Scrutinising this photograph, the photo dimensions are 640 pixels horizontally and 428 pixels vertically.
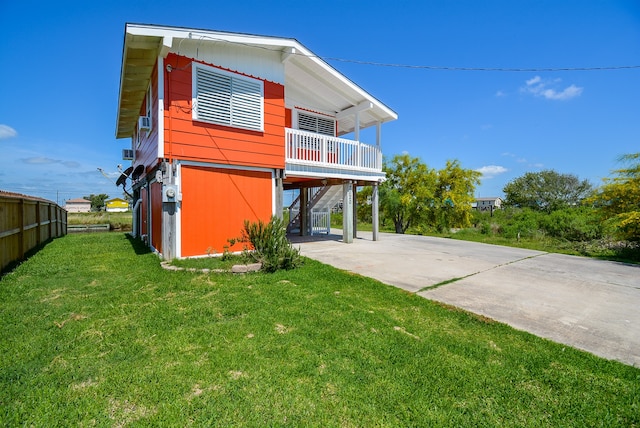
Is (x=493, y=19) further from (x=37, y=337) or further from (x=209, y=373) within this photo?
(x=37, y=337)

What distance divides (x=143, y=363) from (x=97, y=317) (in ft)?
5.22

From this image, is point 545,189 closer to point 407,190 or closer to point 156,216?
point 407,190

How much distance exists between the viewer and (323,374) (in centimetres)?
260

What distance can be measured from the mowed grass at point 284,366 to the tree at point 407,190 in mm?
12681

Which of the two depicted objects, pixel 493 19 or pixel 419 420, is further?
pixel 493 19

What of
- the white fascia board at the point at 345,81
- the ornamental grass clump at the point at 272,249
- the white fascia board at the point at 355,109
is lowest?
the ornamental grass clump at the point at 272,249

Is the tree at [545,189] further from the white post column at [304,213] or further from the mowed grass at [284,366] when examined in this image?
the mowed grass at [284,366]

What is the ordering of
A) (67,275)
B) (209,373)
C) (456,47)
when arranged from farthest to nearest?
(456,47), (67,275), (209,373)

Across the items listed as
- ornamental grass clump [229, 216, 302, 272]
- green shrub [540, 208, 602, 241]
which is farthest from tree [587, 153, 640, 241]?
ornamental grass clump [229, 216, 302, 272]

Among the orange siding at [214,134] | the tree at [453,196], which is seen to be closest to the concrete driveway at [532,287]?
the orange siding at [214,134]

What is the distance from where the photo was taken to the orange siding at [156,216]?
7.85 meters

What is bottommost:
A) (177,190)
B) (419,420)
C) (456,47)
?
(419,420)

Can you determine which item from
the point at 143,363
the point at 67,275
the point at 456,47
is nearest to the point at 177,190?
the point at 67,275

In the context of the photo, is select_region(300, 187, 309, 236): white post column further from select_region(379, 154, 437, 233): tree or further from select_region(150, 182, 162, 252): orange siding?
select_region(150, 182, 162, 252): orange siding
